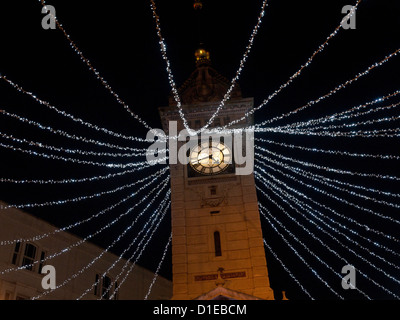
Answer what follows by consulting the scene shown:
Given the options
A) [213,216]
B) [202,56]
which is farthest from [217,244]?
Answer: [202,56]

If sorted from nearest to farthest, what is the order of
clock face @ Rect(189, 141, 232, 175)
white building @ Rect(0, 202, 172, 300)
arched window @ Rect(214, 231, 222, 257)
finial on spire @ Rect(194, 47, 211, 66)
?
arched window @ Rect(214, 231, 222, 257), white building @ Rect(0, 202, 172, 300), clock face @ Rect(189, 141, 232, 175), finial on spire @ Rect(194, 47, 211, 66)

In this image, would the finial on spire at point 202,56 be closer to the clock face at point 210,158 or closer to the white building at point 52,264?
the clock face at point 210,158

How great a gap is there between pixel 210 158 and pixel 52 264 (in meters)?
11.2

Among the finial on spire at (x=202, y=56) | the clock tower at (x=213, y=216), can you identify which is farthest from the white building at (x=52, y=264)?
the finial on spire at (x=202, y=56)

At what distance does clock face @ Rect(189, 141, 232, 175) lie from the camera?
23.5 meters

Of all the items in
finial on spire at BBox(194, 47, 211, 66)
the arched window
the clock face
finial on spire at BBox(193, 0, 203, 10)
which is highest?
finial on spire at BBox(194, 47, 211, 66)

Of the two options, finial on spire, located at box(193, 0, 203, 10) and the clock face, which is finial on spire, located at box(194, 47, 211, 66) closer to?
the clock face

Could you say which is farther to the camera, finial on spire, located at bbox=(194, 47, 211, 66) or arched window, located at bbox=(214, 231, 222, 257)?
finial on spire, located at bbox=(194, 47, 211, 66)

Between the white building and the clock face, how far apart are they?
9105 mm

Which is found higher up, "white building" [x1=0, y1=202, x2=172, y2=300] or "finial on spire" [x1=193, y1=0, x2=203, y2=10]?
"finial on spire" [x1=193, y1=0, x2=203, y2=10]

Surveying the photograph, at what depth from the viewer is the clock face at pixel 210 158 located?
23522 millimetres

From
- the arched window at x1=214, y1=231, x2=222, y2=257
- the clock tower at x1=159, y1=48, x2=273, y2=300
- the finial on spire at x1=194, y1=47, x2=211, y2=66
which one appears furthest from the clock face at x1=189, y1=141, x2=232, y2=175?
the finial on spire at x1=194, y1=47, x2=211, y2=66

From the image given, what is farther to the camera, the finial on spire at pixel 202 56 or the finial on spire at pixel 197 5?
the finial on spire at pixel 202 56
